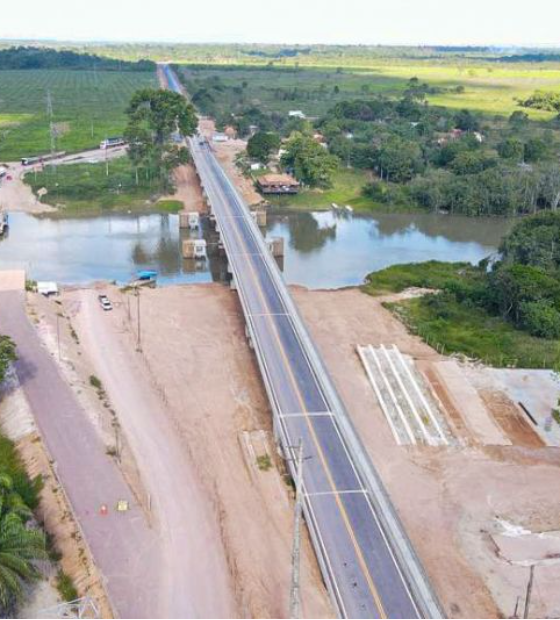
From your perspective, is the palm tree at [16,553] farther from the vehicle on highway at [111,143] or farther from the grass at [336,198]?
the vehicle on highway at [111,143]

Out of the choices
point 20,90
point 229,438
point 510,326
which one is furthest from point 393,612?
point 20,90

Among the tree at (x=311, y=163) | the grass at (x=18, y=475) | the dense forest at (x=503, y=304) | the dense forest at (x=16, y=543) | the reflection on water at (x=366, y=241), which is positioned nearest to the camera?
the dense forest at (x=16, y=543)

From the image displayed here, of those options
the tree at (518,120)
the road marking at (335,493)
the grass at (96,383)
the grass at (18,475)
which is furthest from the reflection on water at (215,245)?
the tree at (518,120)

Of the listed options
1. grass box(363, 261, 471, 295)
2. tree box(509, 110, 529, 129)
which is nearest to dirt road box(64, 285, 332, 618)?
grass box(363, 261, 471, 295)

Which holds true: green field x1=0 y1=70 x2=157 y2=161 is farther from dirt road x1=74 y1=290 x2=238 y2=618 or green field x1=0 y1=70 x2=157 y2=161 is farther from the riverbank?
dirt road x1=74 y1=290 x2=238 y2=618

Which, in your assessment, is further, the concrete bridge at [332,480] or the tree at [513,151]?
the tree at [513,151]

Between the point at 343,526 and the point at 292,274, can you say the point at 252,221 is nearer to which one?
the point at 292,274
